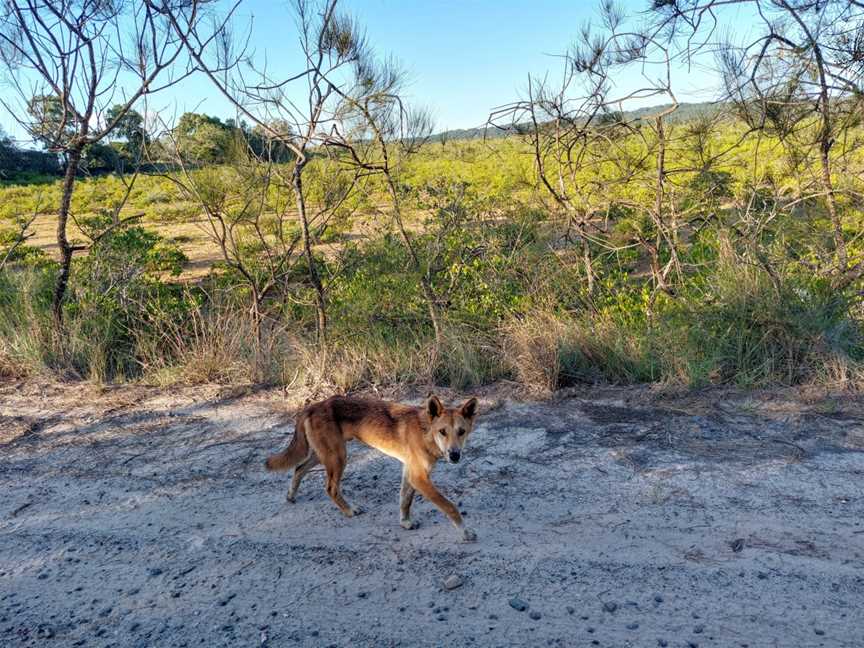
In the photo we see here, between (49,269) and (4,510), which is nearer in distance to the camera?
(4,510)

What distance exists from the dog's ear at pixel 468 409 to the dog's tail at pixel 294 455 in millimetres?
1160

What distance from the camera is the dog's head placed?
4461mm

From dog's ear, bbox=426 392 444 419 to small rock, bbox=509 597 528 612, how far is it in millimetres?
1298

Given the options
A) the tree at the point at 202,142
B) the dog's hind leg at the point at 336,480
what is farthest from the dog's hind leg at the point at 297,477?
the tree at the point at 202,142

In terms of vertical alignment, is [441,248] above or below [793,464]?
above

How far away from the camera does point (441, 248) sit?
966cm

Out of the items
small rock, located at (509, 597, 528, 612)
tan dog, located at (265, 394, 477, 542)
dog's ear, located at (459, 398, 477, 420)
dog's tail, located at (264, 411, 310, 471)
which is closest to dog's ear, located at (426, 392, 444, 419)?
tan dog, located at (265, 394, 477, 542)

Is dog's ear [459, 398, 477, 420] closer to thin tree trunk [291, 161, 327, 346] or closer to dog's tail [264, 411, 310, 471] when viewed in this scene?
dog's tail [264, 411, 310, 471]

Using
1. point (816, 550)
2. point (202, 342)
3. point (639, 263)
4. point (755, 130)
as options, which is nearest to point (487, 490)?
point (816, 550)

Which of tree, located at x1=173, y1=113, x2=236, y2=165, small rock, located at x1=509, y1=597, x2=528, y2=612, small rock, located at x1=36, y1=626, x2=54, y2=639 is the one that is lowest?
small rock, located at x1=36, y1=626, x2=54, y2=639

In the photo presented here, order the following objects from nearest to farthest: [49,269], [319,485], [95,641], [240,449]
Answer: [95,641] → [319,485] → [240,449] → [49,269]

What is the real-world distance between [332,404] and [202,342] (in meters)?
3.95

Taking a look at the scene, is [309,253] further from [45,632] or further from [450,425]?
[45,632]

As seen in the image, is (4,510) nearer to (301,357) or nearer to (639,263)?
(301,357)
